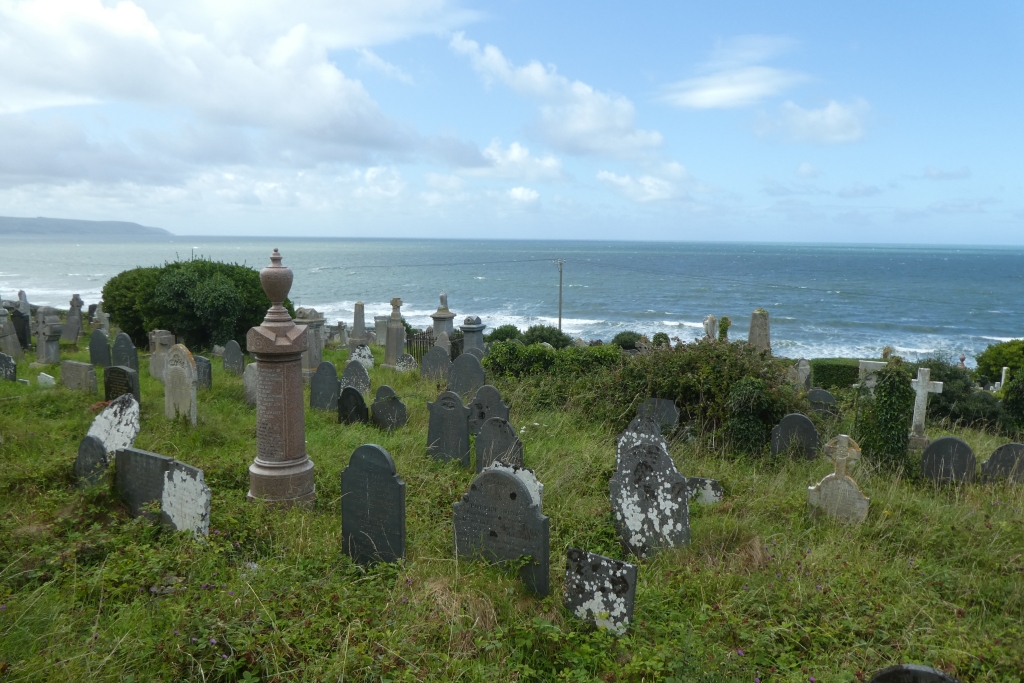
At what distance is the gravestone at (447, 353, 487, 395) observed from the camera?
11.2 metres

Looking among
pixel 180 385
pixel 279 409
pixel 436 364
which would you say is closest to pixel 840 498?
pixel 279 409

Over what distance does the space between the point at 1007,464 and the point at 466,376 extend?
730 cm

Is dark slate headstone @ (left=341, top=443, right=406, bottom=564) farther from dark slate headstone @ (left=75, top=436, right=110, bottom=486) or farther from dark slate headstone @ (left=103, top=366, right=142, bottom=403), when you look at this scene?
Result: dark slate headstone @ (left=103, top=366, right=142, bottom=403)

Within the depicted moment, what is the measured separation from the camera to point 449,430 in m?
7.66

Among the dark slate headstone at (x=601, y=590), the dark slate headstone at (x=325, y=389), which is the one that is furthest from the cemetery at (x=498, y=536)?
the dark slate headstone at (x=325, y=389)

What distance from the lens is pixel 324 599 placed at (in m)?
4.07

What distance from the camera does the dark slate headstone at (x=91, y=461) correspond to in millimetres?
5797

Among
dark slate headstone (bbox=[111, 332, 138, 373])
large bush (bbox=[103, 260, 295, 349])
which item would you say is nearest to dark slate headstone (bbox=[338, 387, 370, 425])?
dark slate headstone (bbox=[111, 332, 138, 373])

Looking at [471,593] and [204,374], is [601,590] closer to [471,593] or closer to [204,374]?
[471,593]

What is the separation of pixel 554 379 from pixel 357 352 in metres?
4.61

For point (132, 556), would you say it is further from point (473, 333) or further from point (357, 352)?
point (473, 333)

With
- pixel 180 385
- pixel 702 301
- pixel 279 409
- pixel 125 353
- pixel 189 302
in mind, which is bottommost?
pixel 702 301

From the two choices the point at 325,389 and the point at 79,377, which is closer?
the point at 79,377

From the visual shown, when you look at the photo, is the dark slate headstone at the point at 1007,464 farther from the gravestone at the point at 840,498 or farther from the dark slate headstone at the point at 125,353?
the dark slate headstone at the point at 125,353
